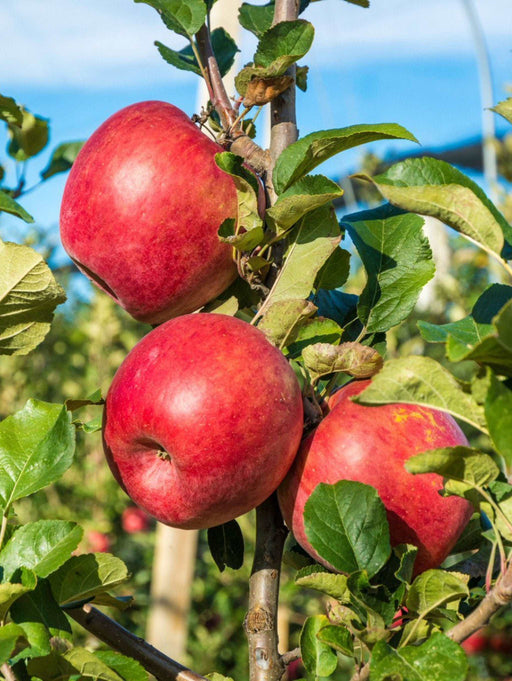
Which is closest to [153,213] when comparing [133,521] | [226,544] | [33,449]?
[33,449]

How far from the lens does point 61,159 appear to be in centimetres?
139

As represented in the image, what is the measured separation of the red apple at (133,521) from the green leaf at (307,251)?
314 centimetres

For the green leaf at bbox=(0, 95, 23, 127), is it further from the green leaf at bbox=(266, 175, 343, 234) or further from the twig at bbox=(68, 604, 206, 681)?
the twig at bbox=(68, 604, 206, 681)

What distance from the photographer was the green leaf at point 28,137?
4.07 feet

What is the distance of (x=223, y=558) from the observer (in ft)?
2.87

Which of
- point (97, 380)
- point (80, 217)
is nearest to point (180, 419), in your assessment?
point (80, 217)

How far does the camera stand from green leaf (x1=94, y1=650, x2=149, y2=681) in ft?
2.02

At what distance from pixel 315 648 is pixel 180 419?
24cm

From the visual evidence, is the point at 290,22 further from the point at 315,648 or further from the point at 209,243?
the point at 315,648

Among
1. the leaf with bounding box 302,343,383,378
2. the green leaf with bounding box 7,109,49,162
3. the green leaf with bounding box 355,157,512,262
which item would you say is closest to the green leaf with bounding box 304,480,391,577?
the leaf with bounding box 302,343,383,378

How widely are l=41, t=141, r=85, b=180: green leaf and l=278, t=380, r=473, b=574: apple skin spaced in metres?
0.82

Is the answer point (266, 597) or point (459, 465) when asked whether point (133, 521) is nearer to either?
point (266, 597)

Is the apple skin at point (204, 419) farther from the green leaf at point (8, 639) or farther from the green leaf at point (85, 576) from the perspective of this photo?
the green leaf at point (8, 639)

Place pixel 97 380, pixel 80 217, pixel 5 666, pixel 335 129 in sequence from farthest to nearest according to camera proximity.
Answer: pixel 97 380 → pixel 80 217 → pixel 335 129 → pixel 5 666
